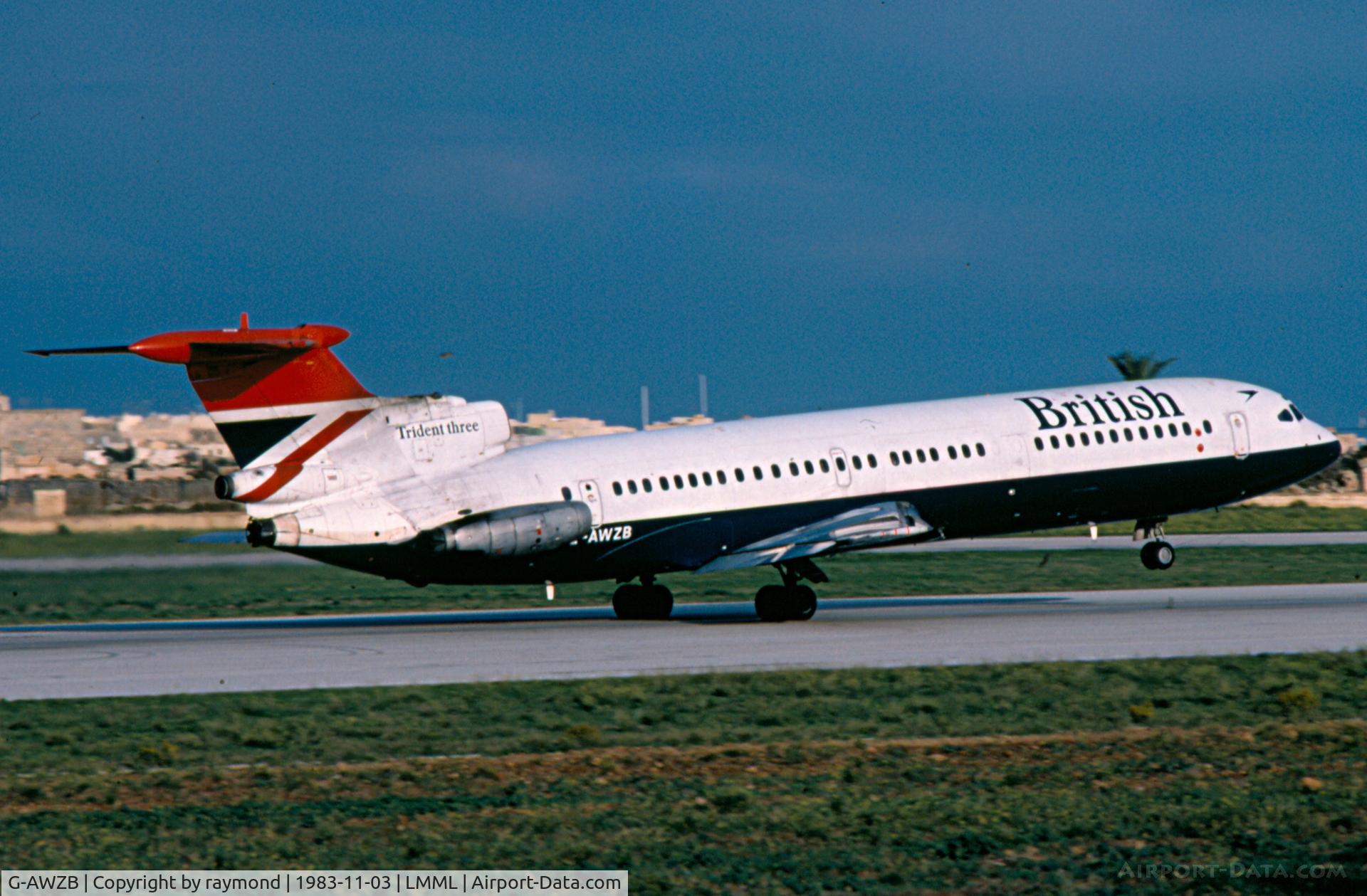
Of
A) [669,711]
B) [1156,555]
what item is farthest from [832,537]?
[669,711]

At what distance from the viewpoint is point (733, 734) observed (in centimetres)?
1631

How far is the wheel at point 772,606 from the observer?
1181 inches

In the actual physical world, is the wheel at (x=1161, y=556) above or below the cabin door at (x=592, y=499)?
below

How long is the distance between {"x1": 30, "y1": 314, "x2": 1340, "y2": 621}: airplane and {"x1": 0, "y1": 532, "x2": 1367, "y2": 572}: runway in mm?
2168

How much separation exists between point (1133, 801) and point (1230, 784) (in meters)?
1.19

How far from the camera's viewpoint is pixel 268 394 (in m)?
25.7

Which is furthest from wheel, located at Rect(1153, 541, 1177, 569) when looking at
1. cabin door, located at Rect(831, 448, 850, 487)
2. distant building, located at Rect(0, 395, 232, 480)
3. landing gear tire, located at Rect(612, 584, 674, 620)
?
distant building, located at Rect(0, 395, 232, 480)

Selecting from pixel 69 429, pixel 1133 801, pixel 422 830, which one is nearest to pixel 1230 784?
pixel 1133 801

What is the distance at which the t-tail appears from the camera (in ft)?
83.1

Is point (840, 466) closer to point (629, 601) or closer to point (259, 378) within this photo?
point (629, 601)

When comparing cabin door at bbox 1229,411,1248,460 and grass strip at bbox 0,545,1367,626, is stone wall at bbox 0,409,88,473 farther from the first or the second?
cabin door at bbox 1229,411,1248,460

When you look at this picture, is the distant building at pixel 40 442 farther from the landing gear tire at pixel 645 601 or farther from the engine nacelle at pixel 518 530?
the landing gear tire at pixel 645 601

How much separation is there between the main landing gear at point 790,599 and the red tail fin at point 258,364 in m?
9.01

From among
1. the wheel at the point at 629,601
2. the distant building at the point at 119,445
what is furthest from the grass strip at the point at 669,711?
the distant building at the point at 119,445
